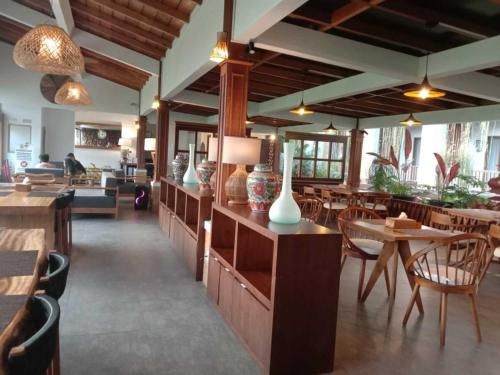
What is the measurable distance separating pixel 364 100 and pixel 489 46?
3701 millimetres

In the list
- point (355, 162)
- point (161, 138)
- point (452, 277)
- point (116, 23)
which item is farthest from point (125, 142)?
point (452, 277)

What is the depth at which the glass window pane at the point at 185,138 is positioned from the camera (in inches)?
464

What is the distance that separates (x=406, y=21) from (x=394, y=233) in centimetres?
226

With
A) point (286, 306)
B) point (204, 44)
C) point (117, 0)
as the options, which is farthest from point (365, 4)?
point (117, 0)

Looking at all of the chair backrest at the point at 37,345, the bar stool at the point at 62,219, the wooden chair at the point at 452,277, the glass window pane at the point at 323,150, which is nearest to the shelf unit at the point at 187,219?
the bar stool at the point at 62,219

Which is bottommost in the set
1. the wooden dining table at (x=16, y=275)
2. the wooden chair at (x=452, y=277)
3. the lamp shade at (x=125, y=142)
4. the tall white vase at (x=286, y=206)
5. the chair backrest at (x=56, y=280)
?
the wooden chair at (x=452, y=277)

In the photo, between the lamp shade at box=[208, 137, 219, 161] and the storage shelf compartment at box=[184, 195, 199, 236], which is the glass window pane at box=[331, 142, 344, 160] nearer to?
the storage shelf compartment at box=[184, 195, 199, 236]

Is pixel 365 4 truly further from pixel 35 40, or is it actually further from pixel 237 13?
pixel 35 40

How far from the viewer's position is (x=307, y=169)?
10.6 m

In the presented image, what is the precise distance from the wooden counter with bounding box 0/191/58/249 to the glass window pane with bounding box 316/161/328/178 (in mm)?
8169

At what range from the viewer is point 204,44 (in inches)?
179

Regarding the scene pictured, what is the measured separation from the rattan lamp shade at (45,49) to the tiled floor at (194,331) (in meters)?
2.19

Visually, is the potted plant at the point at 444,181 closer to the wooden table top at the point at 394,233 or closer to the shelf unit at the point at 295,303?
the wooden table top at the point at 394,233

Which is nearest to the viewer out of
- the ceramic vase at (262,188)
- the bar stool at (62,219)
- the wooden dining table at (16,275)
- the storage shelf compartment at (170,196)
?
the wooden dining table at (16,275)
